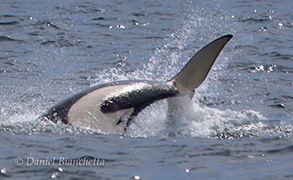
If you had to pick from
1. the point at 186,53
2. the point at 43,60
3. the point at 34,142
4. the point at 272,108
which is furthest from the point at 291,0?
the point at 34,142

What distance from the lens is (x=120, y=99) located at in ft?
35.9

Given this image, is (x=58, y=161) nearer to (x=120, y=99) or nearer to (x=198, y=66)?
(x=120, y=99)

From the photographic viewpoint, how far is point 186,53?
20.9 meters

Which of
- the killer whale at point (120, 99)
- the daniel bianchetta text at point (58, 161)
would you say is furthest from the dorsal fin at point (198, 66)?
the daniel bianchetta text at point (58, 161)

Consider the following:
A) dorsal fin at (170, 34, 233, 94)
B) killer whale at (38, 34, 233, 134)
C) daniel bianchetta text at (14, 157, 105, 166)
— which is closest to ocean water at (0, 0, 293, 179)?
daniel bianchetta text at (14, 157, 105, 166)

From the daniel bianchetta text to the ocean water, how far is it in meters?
0.01

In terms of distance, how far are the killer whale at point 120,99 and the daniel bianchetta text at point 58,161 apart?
3.60 feet

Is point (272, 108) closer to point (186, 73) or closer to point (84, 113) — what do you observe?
point (186, 73)

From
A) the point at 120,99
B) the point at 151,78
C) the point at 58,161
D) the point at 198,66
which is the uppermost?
the point at 198,66

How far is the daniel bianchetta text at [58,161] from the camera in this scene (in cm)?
884

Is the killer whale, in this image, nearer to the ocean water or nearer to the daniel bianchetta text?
the ocean water

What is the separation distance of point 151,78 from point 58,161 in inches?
336

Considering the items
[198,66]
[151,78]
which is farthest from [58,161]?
[151,78]

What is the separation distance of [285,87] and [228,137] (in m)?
5.88
